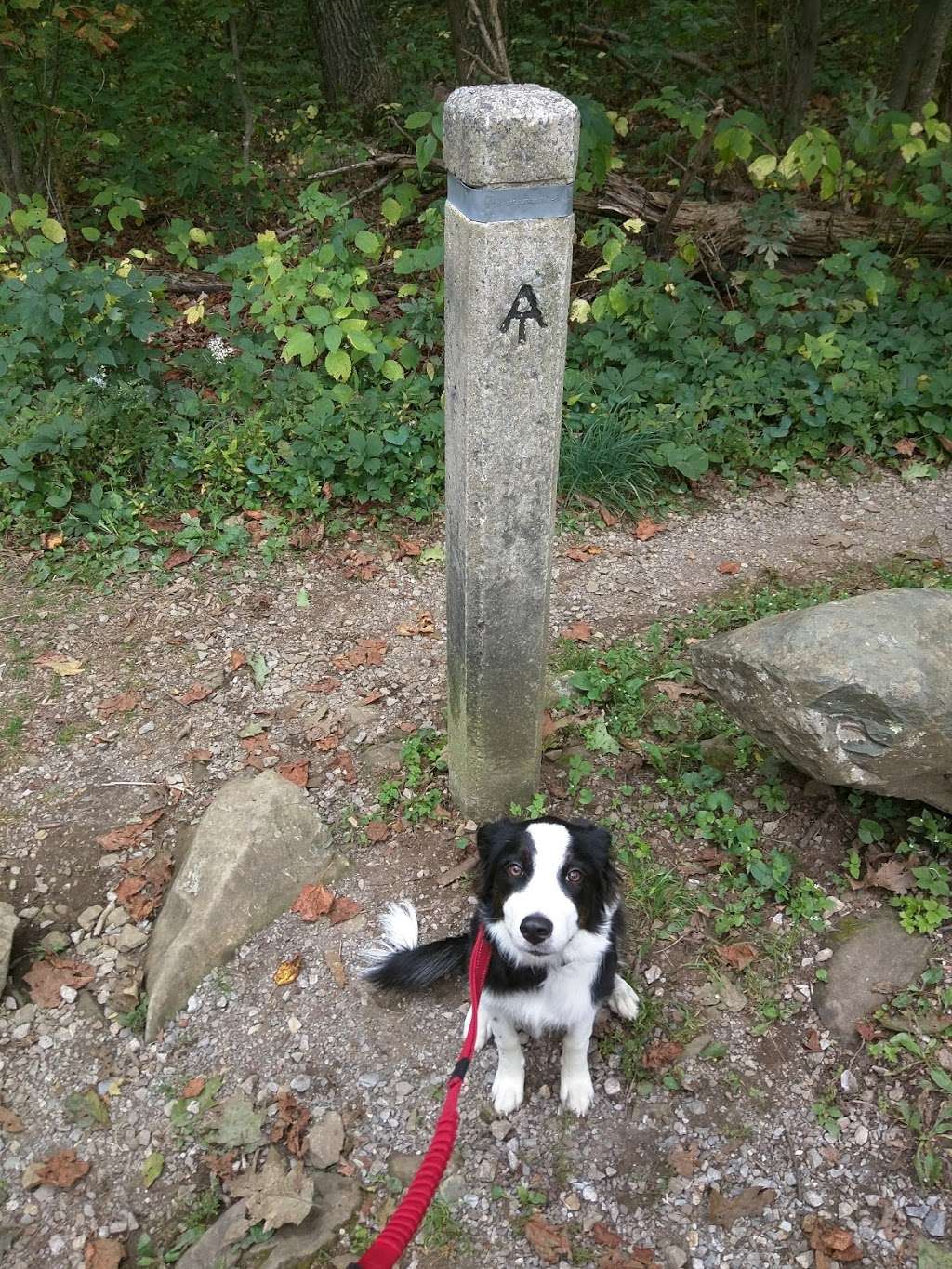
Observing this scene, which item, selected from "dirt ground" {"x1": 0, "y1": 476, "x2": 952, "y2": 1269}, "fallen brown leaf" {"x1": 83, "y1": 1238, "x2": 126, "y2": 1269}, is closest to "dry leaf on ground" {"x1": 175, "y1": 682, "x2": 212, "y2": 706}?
"dirt ground" {"x1": 0, "y1": 476, "x2": 952, "y2": 1269}

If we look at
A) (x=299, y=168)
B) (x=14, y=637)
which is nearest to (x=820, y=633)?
(x=14, y=637)

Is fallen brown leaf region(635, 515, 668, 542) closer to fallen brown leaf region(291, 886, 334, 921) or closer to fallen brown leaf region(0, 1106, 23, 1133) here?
fallen brown leaf region(291, 886, 334, 921)

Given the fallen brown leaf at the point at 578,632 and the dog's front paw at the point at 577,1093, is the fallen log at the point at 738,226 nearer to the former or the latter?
the fallen brown leaf at the point at 578,632

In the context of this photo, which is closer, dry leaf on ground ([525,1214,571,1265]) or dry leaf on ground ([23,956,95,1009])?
dry leaf on ground ([525,1214,571,1265])

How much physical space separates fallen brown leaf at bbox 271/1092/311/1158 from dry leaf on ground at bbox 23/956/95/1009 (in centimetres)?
88

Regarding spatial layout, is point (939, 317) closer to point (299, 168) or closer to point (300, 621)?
point (300, 621)

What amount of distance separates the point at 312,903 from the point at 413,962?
53 centimetres

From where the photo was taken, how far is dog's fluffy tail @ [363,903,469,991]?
2.91m

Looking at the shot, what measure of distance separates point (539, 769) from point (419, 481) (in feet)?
7.35

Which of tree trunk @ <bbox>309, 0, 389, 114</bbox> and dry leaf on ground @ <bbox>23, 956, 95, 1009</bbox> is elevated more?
tree trunk @ <bbox>309, 0, 389, 114</bbox>

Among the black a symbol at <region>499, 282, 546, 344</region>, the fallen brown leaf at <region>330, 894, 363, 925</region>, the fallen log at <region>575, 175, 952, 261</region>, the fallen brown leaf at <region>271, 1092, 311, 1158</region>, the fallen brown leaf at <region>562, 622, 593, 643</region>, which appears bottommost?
the fallen brown leaf at <region>271, 1092, 311, 1158</region>

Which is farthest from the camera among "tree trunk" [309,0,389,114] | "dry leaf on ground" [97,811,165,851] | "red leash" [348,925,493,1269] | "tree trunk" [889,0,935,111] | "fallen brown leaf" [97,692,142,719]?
"tree trunk" [309,0,389,114]

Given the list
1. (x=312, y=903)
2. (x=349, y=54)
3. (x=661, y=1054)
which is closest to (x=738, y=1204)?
(x=661, y=1054)

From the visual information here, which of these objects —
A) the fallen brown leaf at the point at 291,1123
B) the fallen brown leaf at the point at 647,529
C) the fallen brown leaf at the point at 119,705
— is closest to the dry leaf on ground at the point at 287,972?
the fallen brown leaf at the point at 291,1123
